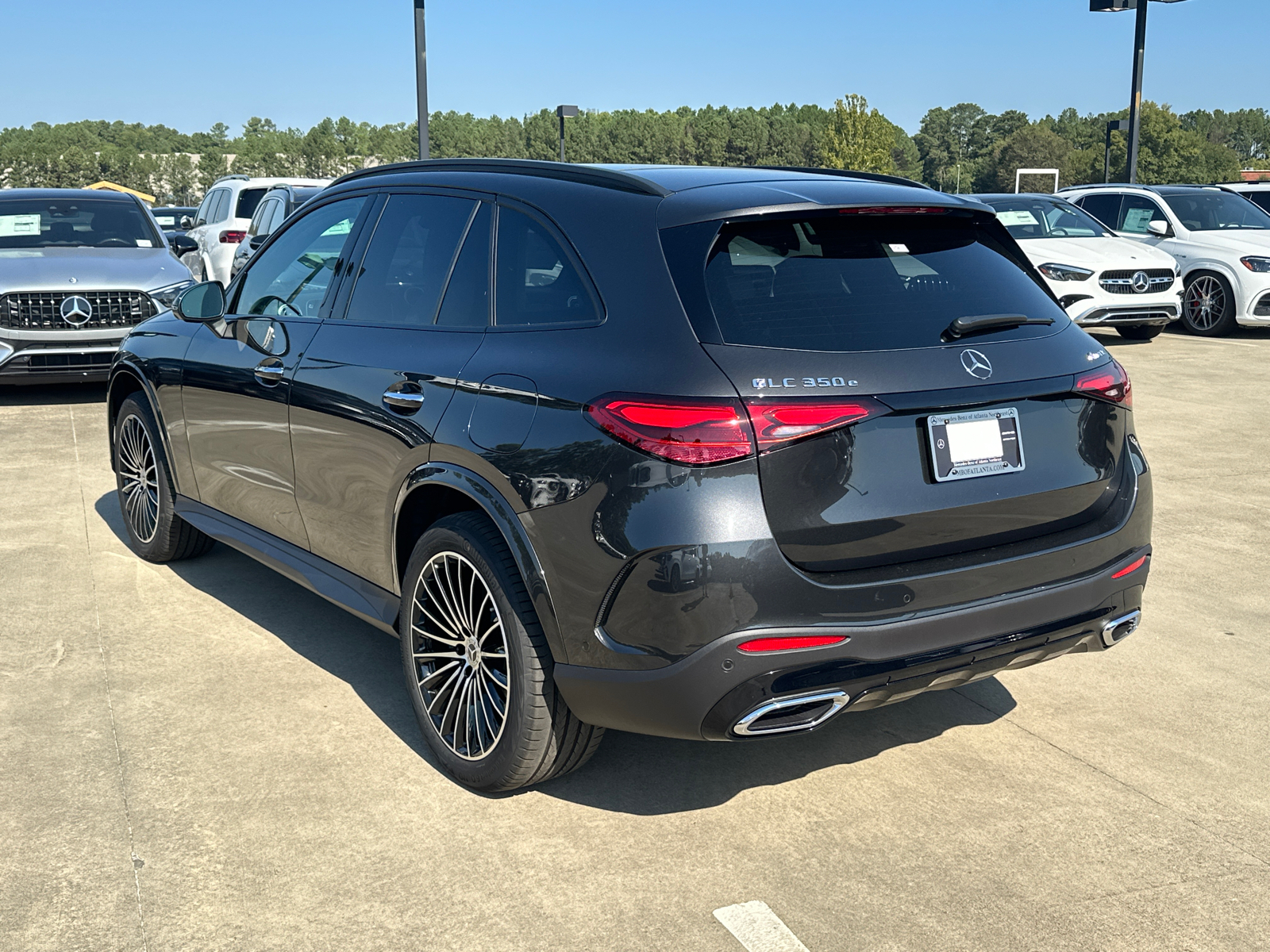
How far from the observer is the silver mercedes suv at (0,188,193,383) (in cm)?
1001

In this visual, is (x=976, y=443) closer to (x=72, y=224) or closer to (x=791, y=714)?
(x=791, y=714)

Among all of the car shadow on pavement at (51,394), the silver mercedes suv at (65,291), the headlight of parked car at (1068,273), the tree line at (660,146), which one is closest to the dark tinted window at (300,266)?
the silver mercedes suv at (65,291)

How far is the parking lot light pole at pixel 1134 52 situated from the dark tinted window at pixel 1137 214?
4796 millimetres

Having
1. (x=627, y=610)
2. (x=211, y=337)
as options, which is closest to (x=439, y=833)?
(x=627, y=610)

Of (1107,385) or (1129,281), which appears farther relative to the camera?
(1129,281)

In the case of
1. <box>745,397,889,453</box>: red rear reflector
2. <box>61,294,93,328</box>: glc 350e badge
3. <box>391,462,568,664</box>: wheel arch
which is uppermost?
<box>745,397,889,453</box>: red rear reflector

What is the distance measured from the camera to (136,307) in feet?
34.1

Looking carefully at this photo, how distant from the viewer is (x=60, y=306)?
10.1 m

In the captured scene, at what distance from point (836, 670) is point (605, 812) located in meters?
0.87

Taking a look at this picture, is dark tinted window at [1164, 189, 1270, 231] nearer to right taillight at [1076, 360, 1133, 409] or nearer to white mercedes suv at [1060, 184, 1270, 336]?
white mercedes suv at [1060, 184, 1270, 336]

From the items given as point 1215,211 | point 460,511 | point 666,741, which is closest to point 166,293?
point 460,511

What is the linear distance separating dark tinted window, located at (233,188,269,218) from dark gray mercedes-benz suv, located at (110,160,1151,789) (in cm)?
1438

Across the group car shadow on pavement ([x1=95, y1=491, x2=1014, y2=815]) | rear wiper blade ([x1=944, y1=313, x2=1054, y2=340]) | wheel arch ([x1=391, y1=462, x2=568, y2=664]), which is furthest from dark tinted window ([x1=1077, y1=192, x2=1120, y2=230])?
wheel arch ([x1=391, y1=462, x2=568, y2=664])

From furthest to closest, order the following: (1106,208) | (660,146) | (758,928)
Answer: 1. (660,146)
2. (1106,208)
3. (758,928)
